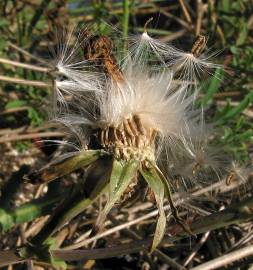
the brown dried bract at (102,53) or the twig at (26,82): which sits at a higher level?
the brown dried bract at (102,53)

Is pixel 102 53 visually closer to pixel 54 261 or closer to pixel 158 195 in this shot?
pixel 158 195

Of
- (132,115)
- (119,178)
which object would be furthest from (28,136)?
(119,178)

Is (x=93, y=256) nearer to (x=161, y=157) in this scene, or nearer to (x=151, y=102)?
(x=161, y=157)

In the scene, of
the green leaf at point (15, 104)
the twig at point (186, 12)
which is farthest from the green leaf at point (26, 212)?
the twig at point (186, 12)

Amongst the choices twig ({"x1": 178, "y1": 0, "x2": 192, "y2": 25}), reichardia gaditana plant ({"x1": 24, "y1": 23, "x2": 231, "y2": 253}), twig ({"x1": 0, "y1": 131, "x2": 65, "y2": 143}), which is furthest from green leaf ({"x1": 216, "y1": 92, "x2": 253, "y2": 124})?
twig ({"x1": 178, "y1": 0, "x2": 192, "y2": 25})

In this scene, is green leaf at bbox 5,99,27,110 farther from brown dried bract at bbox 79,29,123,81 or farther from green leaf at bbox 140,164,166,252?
green leaf at bbox 140,164,166,252

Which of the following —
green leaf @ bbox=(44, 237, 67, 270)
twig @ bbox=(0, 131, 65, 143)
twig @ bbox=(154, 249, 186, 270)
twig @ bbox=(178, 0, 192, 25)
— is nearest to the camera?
green leaf @ bbox=(44, 237, 67, 270)

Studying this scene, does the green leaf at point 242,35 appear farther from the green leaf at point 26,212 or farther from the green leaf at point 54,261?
the green leaf at point 54,261

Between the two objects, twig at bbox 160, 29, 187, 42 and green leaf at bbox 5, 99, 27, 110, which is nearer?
green leaf at bbox 5, 99, 27, 110
